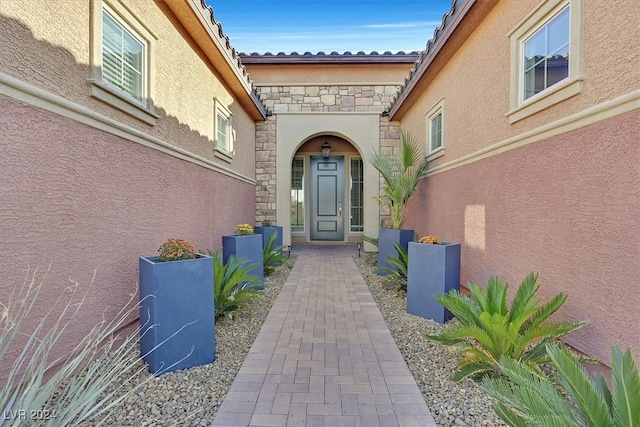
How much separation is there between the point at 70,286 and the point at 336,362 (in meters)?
2.36

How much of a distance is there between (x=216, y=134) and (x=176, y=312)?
4.13 metres

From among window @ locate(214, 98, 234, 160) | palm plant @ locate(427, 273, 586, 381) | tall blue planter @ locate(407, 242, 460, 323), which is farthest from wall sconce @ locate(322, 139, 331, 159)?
palm plant @ locate(427, 273, 586, 381)

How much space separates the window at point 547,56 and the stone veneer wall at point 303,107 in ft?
18.6

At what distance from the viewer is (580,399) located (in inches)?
61.2

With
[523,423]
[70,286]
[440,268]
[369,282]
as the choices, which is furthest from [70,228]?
[369,282]

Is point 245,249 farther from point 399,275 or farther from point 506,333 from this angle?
point 506,333

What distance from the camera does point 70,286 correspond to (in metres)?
2.59

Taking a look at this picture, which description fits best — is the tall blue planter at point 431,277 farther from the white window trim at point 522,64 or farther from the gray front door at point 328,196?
the gray front door at point 328,196

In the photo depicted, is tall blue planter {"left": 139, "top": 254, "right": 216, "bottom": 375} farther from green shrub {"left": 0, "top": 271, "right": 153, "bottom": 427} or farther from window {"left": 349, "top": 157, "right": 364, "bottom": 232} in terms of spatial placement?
window {"left": 349, "top": 157, "right": 364, "bottom": 232}

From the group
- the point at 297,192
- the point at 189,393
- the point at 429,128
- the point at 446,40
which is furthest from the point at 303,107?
the point at 189,393

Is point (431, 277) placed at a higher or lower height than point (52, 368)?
higher

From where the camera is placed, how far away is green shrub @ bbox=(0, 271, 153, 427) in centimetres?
135

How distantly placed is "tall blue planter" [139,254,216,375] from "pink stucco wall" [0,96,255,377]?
435mm

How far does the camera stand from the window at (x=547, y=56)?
3.02 m
